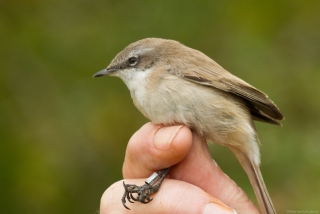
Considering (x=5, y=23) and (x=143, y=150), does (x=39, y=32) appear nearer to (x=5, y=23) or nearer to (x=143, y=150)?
(x=5, y=23)

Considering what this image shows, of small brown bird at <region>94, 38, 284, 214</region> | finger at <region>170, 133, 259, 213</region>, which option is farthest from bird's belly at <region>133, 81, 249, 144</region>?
finger at <region>170, 133, 259, 213</region>

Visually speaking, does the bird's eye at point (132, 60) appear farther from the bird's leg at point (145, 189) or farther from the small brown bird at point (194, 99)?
the bird's leg at point (145, 189)

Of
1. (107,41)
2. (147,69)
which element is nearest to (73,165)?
(107,41)

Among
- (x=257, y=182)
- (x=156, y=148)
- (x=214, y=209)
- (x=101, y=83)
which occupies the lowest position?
(x=257, y=182)

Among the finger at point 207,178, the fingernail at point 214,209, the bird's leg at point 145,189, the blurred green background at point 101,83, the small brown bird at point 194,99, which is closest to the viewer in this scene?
the fingernail at point 214,209

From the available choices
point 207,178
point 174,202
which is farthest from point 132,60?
point 174,202

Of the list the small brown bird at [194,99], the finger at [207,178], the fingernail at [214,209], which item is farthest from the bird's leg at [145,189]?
the fingernail at [214,209]

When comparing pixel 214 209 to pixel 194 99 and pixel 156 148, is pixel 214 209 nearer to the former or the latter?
pixel 156 148
